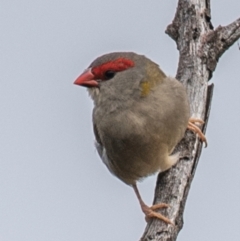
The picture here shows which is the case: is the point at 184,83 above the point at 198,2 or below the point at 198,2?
below

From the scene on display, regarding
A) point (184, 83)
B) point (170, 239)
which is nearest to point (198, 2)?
point (184, 83)

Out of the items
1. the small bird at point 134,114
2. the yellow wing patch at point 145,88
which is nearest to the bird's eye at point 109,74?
the small bird at point 134,114

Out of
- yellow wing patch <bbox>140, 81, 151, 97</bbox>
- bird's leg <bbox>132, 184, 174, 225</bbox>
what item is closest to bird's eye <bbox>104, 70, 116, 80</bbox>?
yellow wing patch <bbox>140, 81, 151, 97</bbox>

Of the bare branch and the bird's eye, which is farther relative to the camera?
the bare branch

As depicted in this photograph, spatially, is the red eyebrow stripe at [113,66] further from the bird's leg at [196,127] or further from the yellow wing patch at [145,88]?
the bird's leg at [196,127]

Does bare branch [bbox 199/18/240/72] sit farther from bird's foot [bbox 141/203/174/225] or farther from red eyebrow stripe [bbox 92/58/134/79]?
bird's foot [bbox 141/203/174/225]

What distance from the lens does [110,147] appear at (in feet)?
22.2

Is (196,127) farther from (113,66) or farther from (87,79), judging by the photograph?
(87,79)

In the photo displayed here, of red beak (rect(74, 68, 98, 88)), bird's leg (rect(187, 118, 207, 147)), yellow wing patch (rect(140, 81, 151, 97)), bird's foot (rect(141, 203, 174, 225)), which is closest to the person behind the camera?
bird's foot (rect(141, 203, 174, 225))

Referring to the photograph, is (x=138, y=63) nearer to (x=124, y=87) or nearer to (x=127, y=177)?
(x=124, y=87)

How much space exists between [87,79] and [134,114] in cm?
51

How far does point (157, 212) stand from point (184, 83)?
1.39m

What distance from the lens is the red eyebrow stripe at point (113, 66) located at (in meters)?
6.71

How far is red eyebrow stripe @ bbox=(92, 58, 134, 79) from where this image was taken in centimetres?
671
